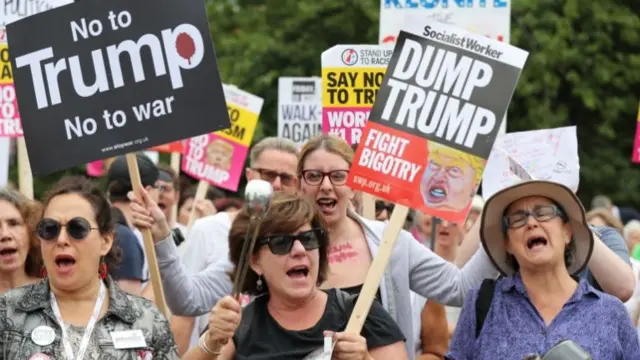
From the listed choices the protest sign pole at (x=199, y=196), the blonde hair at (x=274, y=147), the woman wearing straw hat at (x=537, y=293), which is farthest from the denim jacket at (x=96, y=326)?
the protest sign pole at (x=199, y=196)

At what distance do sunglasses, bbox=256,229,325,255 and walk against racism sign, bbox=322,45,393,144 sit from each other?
3022 mm

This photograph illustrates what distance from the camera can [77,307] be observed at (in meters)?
6.36

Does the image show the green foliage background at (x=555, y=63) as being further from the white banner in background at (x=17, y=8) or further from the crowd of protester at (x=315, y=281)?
the crowd of protester at (x=315, y=281)

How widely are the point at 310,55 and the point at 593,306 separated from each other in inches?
626

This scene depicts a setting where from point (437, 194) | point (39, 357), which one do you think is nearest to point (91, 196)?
point (39, 357)

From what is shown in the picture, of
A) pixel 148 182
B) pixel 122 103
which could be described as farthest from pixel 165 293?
pixel 148 182

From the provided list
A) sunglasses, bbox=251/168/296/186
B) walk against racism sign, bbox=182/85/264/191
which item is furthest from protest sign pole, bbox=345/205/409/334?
walk against racism sign, bbox=182/85/264/191

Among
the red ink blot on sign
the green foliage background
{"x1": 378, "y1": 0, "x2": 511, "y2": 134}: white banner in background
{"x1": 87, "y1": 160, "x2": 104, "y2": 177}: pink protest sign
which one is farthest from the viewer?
the green foliage background

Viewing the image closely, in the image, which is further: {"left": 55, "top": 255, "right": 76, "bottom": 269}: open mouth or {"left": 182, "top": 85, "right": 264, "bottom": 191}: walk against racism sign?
{"left": 182, "top": 85, "right": 264, "bottom": 191}: walk against racism sign

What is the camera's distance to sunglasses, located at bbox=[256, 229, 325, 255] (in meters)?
6.70

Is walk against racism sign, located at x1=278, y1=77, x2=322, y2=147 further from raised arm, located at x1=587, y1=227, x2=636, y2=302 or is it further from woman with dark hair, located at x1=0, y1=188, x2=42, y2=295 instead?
raised arm, located at x1=587, y1=227, x2=636, y2=302

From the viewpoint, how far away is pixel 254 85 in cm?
2234

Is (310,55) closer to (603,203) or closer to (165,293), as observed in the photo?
(603,203)

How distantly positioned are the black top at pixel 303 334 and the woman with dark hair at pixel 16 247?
1575 millimetres
